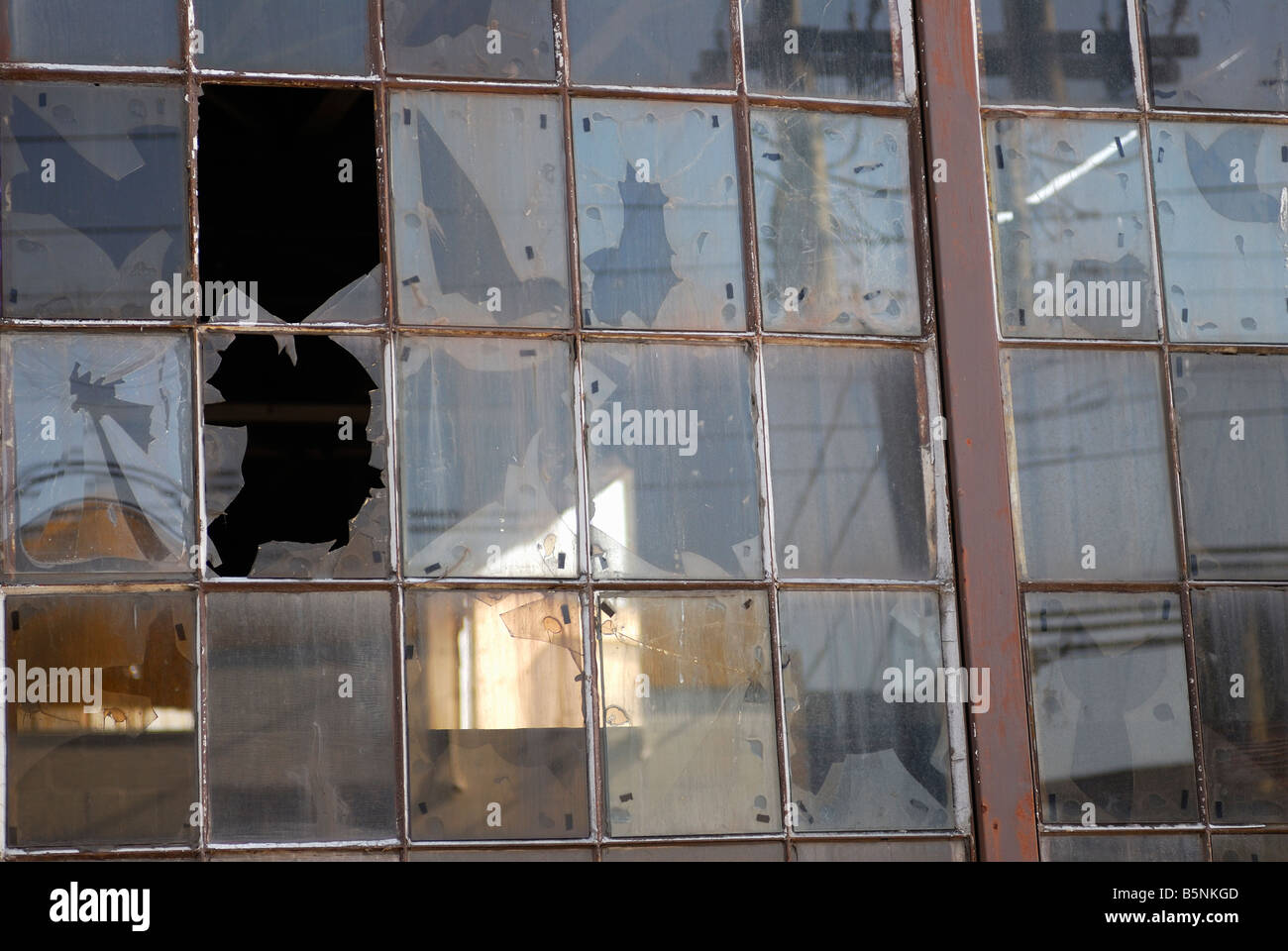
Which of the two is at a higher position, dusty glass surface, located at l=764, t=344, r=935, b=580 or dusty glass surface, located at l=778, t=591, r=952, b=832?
dusty glass surface, located at l=764, t=344, r=935, b=580

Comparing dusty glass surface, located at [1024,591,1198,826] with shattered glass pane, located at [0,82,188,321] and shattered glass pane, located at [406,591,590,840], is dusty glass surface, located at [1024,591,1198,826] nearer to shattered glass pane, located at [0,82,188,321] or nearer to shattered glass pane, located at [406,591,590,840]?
shattered glass pane, located at [406,591,590,840]

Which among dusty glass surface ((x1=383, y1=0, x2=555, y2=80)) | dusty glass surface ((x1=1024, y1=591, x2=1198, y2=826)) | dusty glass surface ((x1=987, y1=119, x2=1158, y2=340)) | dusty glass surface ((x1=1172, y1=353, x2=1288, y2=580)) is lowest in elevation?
dusty glass surface ((x1=1024, y1=591, x2=1198, y2=826))

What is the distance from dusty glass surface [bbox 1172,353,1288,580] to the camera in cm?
419

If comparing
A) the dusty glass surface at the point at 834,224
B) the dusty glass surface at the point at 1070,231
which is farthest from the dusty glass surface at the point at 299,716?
the dusty glass surface at the point at 1070,231

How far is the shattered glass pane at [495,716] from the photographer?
3750 millimetres

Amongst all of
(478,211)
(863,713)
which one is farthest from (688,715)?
(478,211)

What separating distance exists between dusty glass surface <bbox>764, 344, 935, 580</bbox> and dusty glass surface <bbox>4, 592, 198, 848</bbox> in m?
1.50

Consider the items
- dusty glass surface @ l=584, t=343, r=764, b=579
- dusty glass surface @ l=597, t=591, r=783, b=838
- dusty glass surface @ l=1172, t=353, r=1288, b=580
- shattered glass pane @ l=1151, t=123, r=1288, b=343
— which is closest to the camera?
dusty glass surface @ l=597, t=591, r=783, b=838

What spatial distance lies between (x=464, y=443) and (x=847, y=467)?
0.98m

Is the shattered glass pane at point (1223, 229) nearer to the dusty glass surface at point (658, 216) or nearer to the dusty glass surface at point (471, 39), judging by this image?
the dusty glass surface at point (658, 216)

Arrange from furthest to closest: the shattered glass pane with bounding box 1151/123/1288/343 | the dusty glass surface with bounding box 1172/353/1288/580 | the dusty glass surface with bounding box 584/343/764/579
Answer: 1. the shattered glass pane with bounding box 1151/123/1288/343
2. the dusty glass surface with bounding box 1172/353/1288/580
3. the dusty glass surface with bounding box 584/343/764/579

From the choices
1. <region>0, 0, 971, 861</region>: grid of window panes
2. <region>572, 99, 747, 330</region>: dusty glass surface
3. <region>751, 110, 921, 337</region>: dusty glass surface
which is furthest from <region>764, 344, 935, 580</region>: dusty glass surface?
<region>572, 99, 747, 330</region>: dusty glass surface

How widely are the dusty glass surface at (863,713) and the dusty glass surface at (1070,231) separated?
2.85ft

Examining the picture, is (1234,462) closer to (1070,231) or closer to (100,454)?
(1070,231)
